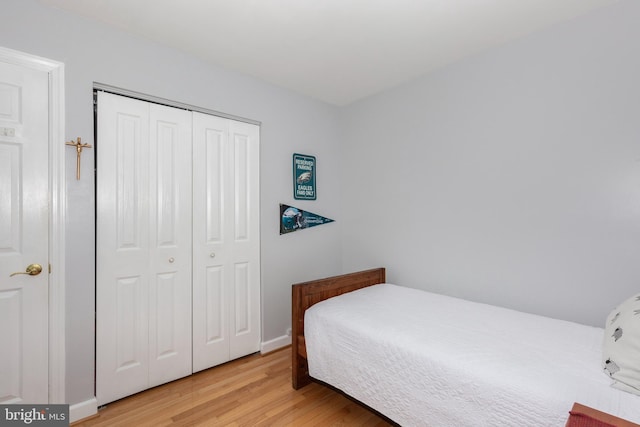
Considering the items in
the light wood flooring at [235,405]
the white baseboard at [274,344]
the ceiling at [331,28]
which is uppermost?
the ceiling at [331,28]

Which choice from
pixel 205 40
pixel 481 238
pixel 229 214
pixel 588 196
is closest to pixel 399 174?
pixel 481 238

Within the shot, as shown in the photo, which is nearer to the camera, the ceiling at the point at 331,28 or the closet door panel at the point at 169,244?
the ceiling at the point at 331,28

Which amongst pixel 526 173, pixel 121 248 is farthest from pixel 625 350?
pixel 121 248

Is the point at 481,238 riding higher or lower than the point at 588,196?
lower

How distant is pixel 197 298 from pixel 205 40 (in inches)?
77.9

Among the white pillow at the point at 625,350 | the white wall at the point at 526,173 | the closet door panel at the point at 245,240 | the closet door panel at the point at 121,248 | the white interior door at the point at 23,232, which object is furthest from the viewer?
the closet door panel at the point at 245,240

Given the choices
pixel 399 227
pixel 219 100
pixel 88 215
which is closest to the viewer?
pixel 88 215

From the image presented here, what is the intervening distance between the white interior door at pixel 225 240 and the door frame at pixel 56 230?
81 cm

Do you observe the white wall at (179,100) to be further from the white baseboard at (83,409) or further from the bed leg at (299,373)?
the bed leg at (299,373)

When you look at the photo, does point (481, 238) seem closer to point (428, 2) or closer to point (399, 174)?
point (399, 174)

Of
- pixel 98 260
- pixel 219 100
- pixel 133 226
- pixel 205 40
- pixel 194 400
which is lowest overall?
pixel 194 400

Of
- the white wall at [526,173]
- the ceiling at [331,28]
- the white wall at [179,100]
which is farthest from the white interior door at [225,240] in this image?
the white wall at [526,173]

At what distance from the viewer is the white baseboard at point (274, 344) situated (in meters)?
2.82

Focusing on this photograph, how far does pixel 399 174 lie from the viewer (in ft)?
9.73
